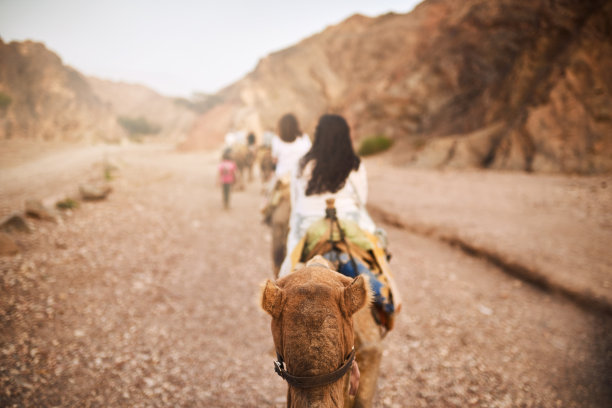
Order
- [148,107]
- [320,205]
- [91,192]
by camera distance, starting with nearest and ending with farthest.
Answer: [320,205]
[91,192]
[148,107]

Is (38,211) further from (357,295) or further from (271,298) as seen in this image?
(357,295)

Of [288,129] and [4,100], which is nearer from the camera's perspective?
[288,129]

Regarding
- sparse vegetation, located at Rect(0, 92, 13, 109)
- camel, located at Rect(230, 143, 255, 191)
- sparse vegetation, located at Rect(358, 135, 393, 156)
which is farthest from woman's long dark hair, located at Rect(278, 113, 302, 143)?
sparse vegetation, located at Rect(358, 135, 393, 156)

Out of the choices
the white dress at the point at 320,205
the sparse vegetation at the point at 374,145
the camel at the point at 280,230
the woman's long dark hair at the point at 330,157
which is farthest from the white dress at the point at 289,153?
the sparse vegetation at the point at 374,145

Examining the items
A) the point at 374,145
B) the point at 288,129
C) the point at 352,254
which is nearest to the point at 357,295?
the point at 352,254

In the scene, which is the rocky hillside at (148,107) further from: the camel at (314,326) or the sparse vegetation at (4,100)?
the camel at (314,326)

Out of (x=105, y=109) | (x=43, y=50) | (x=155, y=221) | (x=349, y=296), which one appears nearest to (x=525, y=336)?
(x=349, y=296)

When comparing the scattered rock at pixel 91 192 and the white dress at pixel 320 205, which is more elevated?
the white dress at pixel 320 205

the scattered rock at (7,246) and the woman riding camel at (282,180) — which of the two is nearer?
the woman riding camel at (282,180)

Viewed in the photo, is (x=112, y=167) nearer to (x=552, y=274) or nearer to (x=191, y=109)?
(x=552, y=274)

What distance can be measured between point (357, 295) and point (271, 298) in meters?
0.39

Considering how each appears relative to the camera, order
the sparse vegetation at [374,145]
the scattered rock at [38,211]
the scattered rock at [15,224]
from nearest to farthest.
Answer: the scattered rock at [15,224], the scattered rock at [38,211], the sparse vegetation at [374,145]

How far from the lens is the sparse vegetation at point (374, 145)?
62.8ft

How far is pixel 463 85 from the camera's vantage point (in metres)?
18.2
